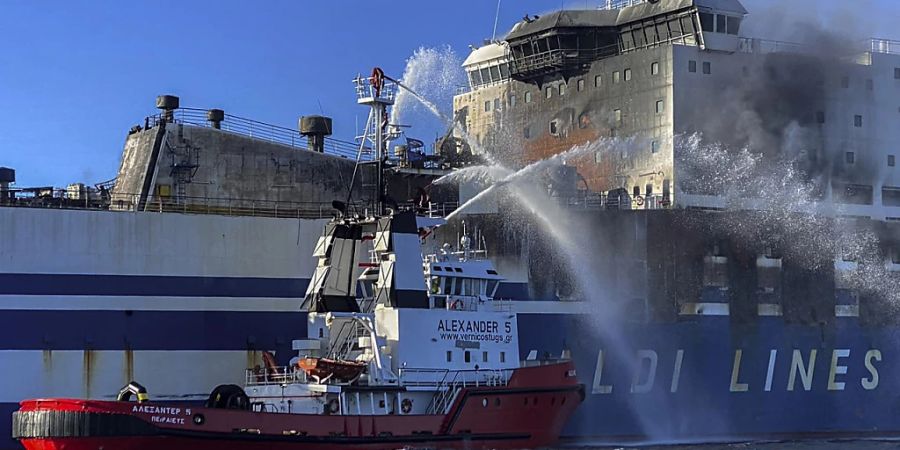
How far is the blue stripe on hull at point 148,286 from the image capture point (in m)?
27.1

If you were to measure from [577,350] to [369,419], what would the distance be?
8.48 meters

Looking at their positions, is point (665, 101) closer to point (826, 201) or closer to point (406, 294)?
point (826, 201)

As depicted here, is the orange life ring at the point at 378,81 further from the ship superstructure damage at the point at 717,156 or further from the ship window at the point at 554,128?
the ship window at the point at 554,128

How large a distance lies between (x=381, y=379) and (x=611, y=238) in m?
9.54

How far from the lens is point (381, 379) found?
989 inches

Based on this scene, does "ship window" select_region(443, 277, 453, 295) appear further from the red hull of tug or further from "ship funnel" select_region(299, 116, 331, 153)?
"ship funnel" select_region(299, 116, 331, 153)

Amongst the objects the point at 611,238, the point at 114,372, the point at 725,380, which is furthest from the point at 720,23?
the point at 114,372

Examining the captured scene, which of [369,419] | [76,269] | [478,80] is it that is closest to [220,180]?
[76,269]

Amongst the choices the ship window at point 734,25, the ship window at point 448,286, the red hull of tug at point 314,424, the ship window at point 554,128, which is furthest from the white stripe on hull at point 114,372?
the ship window at point 734,25

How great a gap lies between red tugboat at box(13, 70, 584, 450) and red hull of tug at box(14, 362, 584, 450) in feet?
0.08

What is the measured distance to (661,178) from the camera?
35.2 metres

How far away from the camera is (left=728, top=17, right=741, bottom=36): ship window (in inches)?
1449

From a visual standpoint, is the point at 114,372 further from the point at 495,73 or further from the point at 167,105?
the point at 495,73

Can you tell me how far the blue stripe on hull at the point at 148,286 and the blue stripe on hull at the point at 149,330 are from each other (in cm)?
44
